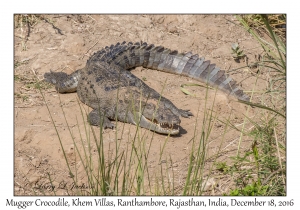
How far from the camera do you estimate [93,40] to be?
29.8ft

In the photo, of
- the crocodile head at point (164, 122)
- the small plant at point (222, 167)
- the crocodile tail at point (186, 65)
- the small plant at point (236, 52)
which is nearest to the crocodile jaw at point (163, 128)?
the crocodile head at point (164, 122)

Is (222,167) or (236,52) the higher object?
(236,52)

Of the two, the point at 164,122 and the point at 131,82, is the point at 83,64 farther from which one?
the point at 164,122

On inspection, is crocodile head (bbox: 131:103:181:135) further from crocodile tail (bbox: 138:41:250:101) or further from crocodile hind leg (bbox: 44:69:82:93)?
crocodile hind leg (bbox: 44:69:82:93)

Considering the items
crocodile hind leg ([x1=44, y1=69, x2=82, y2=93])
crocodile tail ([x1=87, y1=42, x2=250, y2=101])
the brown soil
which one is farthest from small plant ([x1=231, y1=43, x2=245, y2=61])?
crocodile hind leg ([x1=44, y1=69, x2=82, y2=93])

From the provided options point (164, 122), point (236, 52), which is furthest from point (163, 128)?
point (236, 52)

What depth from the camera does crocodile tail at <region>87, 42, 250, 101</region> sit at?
332 inches

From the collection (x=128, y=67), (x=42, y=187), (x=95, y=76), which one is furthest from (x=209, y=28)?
(x=42, y=187)

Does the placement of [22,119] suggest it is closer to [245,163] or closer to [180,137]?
[180,137]

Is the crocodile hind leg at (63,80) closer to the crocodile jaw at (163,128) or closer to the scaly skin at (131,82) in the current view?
the scaly skin at (131,82)

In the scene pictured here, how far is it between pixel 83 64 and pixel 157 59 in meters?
1.35

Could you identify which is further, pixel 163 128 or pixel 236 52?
pixel 236 52

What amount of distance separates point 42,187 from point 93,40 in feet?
13.8

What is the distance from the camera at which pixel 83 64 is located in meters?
8.55
